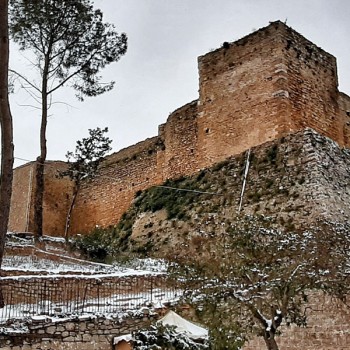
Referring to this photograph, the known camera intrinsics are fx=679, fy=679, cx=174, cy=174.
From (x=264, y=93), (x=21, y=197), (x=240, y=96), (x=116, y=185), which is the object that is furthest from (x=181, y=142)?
(x=21, y=197)

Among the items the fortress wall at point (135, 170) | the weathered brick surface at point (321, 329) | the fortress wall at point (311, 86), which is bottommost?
the weathered brick surface at point (321, 329)

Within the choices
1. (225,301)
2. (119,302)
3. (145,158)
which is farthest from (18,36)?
(225,301)

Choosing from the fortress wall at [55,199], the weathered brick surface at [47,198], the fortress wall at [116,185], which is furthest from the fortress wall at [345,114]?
the weathered brick surface at [47,198]

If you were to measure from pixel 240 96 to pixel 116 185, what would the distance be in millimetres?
6604

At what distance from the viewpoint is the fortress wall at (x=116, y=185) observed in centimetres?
1942

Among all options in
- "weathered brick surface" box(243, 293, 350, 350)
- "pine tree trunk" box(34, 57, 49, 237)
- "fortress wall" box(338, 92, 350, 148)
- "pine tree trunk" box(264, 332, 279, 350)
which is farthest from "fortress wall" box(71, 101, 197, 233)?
"pine tree trunk" box(264, 332, 279, 350)

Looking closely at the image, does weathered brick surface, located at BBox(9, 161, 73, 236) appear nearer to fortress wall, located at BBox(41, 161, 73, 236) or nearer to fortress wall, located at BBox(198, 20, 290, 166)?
fortress wall, located at BBox(41, 161, 73, 236)

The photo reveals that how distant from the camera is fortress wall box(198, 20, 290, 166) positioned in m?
14.8

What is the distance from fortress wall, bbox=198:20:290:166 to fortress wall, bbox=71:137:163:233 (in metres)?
2.91

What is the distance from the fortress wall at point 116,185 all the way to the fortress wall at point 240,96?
2911 millimetres

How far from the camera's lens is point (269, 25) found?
1530 cm

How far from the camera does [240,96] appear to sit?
50.8 feet

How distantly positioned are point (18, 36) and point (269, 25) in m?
6.24

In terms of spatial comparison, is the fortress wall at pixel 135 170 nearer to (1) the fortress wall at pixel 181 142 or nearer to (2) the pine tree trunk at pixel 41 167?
(1) the fortress wall at pixel 181 142
